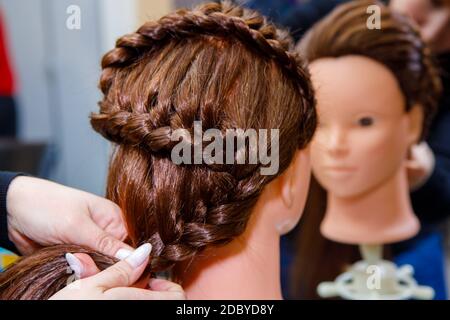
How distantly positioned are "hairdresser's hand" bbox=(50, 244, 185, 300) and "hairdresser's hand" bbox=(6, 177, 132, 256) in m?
0.06

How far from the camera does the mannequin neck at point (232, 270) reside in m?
0.84

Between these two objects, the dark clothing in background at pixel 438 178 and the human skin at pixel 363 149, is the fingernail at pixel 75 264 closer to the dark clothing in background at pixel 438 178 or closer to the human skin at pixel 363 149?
the human skin at pixel 363 149

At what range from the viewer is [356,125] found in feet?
3.90

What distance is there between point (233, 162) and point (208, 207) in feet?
0.25

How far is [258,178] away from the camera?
2.53 ft

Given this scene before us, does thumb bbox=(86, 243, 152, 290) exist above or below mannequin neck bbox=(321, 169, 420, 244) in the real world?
above

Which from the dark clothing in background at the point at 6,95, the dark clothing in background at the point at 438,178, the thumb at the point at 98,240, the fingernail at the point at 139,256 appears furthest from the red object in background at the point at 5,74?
the dark clothing in background at the point at 438,178

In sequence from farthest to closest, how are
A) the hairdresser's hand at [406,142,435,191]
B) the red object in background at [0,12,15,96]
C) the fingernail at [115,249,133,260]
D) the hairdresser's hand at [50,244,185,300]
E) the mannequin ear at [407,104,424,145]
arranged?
the red object in background at [0,12,15,96] < the hairdresser's hand at [406,142,435,191] < the mannequin ear at [407,104,424,145] < the fingernail at [115,249,133,260] < the hairdresser's hand at [50,244,185,300]

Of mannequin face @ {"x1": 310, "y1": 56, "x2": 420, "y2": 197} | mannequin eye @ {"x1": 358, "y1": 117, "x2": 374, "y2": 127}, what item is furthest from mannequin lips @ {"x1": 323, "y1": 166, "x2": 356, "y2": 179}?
mannequin eye @ {"x1": 358, "y1": 117, "x2": 374, "y2": 127}

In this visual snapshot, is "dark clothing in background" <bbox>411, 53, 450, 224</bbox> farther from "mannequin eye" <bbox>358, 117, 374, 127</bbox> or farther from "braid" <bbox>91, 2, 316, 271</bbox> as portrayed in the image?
"braid" <bbox>91, 2, 316, 271</bbox>

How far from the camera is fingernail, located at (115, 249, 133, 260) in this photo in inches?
30.1

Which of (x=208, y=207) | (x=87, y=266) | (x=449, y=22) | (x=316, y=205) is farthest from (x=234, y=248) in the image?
(x=449, y=22)

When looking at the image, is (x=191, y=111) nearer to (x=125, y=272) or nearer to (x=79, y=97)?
(x=125, y=272)

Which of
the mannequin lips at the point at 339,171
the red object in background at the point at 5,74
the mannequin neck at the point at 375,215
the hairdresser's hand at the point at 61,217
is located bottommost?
the mannequin neck at the point at 375,215
